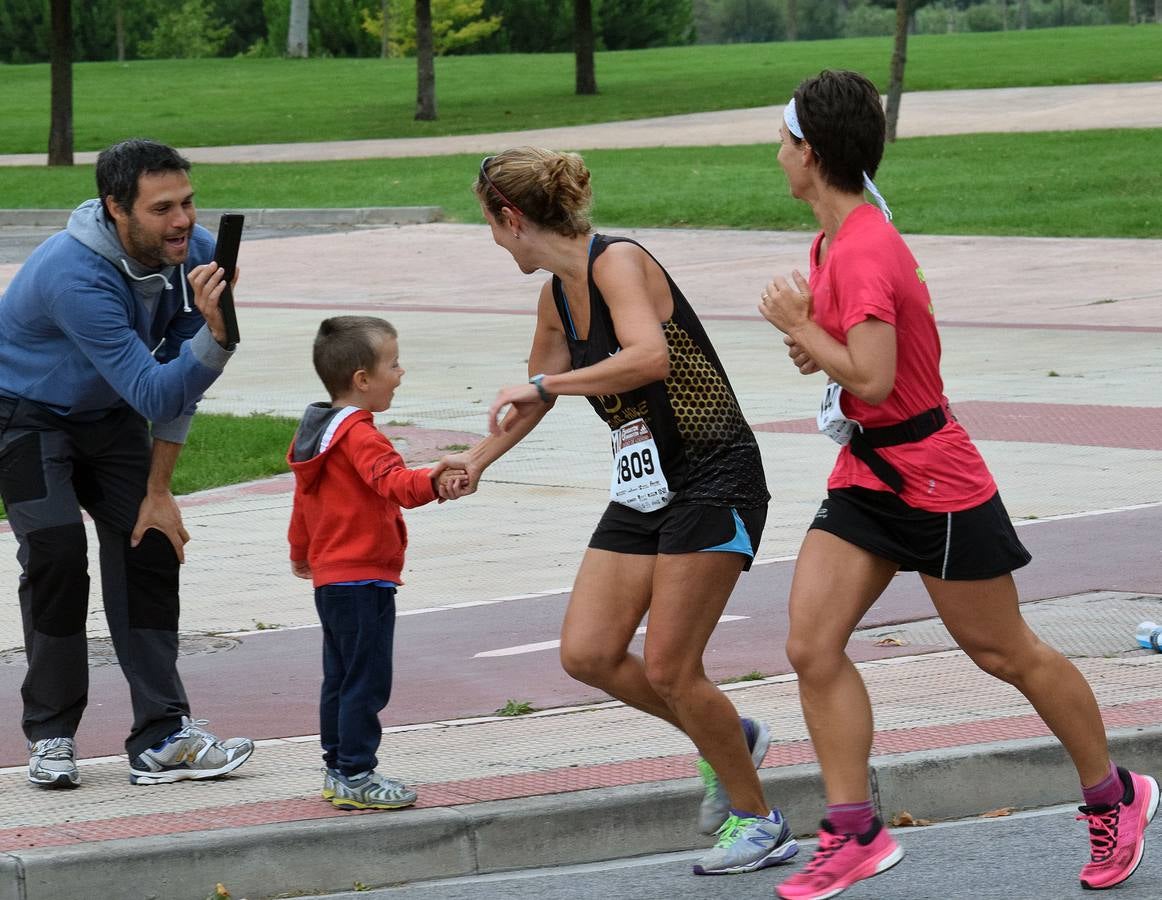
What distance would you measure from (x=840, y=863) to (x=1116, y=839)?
684 mm

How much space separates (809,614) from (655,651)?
426 mm

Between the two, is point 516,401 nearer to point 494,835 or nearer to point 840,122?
point 840,122

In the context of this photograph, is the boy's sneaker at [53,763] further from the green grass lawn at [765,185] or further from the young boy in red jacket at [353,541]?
the green grass lawn at [765,185]

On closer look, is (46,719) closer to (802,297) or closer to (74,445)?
(74,445)

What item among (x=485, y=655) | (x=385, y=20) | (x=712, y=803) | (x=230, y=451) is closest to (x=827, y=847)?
(x=712, y=803)

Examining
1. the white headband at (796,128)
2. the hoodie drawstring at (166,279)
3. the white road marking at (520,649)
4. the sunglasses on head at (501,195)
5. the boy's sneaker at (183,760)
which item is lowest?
the white road marking at (520,649)

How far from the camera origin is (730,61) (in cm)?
6762

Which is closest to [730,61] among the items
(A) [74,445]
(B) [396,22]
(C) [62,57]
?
(B) [396,22]

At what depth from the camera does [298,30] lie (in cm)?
8238

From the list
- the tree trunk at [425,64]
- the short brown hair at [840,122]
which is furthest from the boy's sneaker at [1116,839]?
the tree trunk at [425,64]

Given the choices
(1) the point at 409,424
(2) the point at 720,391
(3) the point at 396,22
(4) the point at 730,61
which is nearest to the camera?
(2) the point at 720,391

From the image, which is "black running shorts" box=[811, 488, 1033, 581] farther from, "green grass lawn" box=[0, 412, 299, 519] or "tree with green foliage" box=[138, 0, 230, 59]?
"tree with green foliage" box=[138, 0, 230, 59]

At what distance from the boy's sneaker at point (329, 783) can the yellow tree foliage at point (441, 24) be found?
77.3 m

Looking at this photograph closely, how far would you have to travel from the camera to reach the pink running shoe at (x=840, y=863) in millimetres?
4695
